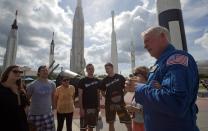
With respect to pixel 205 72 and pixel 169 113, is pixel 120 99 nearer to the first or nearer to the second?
pixel 205 72

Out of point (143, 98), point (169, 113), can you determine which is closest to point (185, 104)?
point (169, 113)

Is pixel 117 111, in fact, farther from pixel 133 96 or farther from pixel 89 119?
pixel 133 96

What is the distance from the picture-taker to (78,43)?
36812 millimetres

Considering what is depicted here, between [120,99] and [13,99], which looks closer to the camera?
[13,99]

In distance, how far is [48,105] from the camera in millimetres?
4922

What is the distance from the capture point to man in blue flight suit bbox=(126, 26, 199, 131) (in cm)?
173

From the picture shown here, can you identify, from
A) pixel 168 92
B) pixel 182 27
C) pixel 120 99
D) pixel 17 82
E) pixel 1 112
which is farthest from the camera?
pixel 182 27

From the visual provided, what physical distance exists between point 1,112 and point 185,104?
2.60 metres

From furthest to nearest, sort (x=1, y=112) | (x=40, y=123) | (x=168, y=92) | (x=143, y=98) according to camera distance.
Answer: (x=40, y=123)
(x=1, y=112)
(x=143, y=98)
(x=168, y=92)

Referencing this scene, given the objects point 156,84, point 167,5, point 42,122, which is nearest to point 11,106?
point 42,122

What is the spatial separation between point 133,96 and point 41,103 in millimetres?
2610

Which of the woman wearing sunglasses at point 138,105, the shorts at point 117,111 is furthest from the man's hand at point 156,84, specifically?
the shorts at point 117,111

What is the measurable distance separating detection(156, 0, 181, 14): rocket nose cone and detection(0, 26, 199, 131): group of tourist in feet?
8.96

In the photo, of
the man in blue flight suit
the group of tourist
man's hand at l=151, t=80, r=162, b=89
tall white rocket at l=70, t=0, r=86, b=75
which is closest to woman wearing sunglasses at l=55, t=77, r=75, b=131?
the group of tourist
